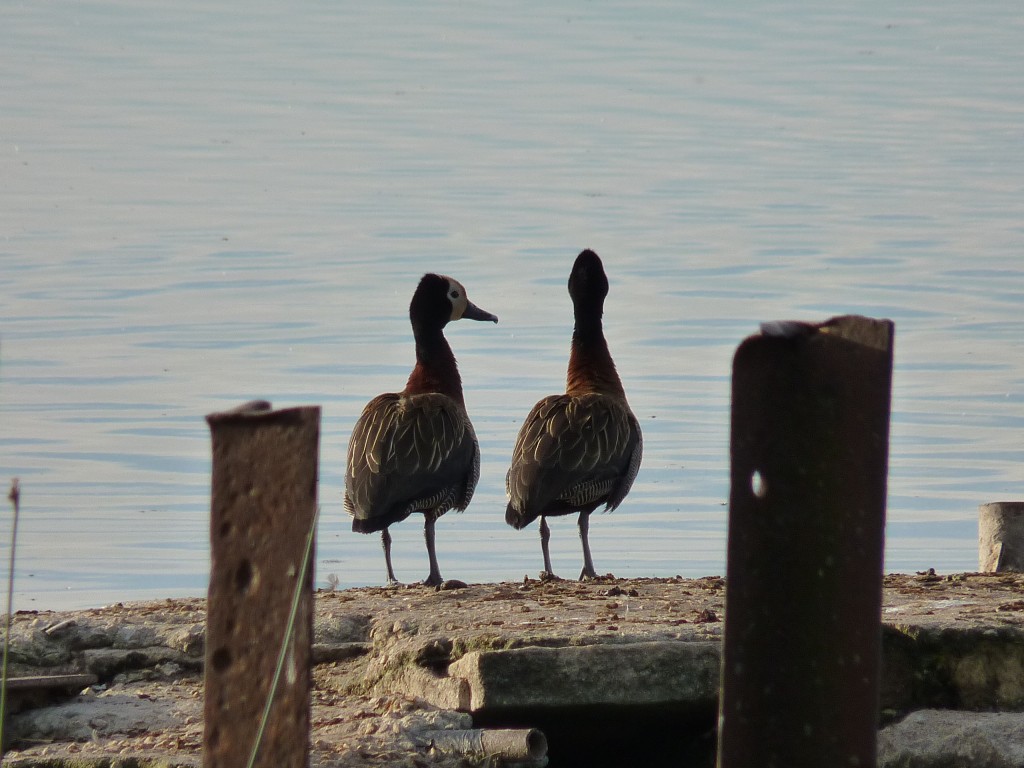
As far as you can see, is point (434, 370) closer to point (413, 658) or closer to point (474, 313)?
point (474, 313)

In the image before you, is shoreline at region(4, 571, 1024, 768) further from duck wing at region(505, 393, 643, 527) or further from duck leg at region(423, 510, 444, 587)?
duck wing at region(505, 393, 643, 527)

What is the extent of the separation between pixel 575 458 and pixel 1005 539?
251 cm

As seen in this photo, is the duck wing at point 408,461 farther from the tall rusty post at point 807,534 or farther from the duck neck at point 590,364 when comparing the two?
the tall rusty post at point 807,534

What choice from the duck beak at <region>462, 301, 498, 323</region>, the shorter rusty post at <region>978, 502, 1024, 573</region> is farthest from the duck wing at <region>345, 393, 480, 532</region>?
the shorter rusty post at <region>978, 502, 1024, 573</region>

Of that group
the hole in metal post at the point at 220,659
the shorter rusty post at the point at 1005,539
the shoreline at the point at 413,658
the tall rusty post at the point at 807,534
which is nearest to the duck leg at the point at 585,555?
the shorter rusty post at the point at 1005,539

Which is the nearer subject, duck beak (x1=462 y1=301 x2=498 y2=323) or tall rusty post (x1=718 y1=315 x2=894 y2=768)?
tall rusty post (x1=718 y1=315 x2=894 y2=768)

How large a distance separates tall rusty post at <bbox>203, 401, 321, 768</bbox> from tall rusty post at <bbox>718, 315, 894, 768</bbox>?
32.7 inches

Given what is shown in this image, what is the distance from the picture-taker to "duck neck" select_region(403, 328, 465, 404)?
11211 millimetres

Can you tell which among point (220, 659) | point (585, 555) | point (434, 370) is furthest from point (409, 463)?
point (220, 659)

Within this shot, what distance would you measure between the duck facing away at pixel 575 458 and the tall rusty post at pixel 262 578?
21.5ft

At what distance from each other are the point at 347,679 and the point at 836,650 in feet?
11.2

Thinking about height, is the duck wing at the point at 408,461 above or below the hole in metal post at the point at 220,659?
above

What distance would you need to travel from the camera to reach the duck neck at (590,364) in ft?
37.1

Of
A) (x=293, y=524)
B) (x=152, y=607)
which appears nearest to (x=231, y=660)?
(x=293, y=524)
